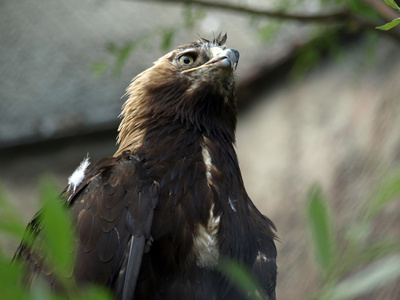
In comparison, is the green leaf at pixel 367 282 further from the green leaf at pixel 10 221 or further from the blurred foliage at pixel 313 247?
the green leaf at pixel 10 221

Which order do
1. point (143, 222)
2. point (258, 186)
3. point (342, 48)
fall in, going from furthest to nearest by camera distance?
point (258, 186)
point (342, 48)
point (143, 222)

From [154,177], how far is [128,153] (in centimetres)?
25

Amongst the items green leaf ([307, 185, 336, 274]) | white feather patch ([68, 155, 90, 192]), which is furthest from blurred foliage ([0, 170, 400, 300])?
white feather patch ([68, 155, 90, 192])

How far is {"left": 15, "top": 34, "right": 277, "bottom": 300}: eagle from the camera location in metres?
2.48

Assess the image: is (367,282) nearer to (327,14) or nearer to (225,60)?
(225,60)

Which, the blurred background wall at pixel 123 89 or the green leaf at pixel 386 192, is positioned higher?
the green leaf at pixel 386 192

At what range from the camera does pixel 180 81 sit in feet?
11.0

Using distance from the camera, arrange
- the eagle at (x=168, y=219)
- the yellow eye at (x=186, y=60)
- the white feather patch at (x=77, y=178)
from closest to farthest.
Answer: the eagle at (x=168, y=219)
the white feather patch at (x=77, y=178)
the yellow eye at (x=186, y=60)

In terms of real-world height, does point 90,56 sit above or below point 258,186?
above

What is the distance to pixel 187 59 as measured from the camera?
3.43 meters

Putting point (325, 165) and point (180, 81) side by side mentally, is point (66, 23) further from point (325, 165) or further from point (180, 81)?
point (180, 81)

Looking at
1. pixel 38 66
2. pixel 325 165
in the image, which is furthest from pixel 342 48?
pixel 38 66

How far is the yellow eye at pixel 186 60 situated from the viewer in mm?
3419

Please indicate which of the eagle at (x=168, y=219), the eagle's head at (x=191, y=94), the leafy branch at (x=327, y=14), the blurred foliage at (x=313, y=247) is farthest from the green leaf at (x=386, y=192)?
the leafy branch at (x=327, y=14)
